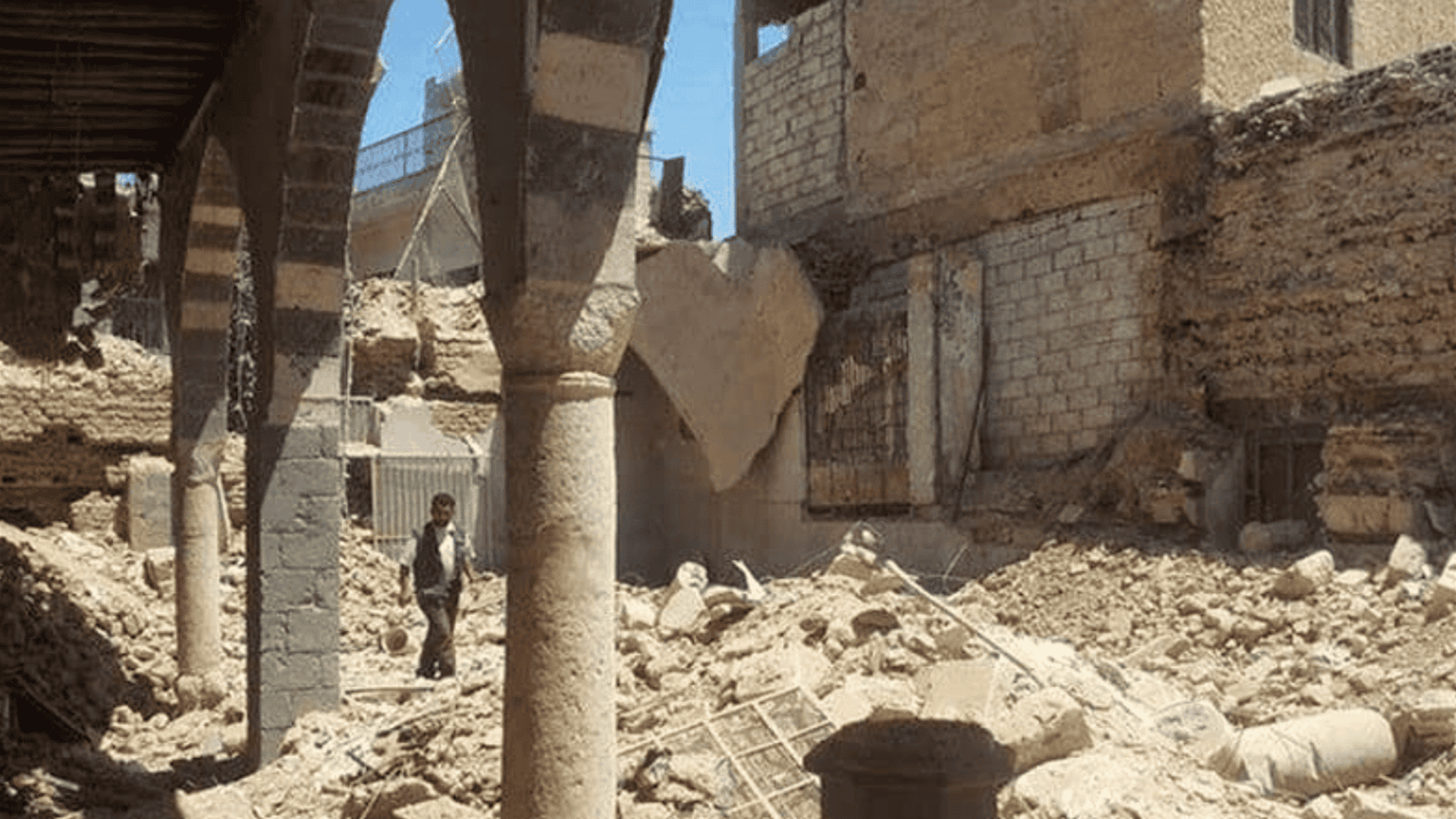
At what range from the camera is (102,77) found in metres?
8.89

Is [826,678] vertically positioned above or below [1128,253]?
below

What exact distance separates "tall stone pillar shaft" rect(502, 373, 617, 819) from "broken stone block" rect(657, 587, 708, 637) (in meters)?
3.52

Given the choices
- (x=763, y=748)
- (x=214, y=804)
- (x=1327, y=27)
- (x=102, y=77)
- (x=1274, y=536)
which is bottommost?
(x=214, y=804)

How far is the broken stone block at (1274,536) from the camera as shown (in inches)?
413

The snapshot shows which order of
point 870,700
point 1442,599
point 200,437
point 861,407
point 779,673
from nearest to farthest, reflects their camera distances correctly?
point 870,700
point 779,673
point 1442,599
point 200,437
point 861,407

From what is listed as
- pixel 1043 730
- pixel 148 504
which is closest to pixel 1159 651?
pixel 1043 730

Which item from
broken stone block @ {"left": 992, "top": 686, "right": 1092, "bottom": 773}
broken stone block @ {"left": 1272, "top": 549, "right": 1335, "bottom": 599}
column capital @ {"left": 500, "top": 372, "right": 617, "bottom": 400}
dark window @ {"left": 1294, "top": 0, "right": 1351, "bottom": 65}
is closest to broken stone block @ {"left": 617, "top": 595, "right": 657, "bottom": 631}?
broken stone block @ {"left": 992, "top": 686, "right": 1092, "bottom": 773}

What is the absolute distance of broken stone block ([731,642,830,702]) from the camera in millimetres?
6020

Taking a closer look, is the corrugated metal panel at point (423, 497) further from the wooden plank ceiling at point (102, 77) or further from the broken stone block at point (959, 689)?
the broken stone block at point (959, 689)

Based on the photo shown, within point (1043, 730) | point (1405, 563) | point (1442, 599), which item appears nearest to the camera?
point (1043, 730)

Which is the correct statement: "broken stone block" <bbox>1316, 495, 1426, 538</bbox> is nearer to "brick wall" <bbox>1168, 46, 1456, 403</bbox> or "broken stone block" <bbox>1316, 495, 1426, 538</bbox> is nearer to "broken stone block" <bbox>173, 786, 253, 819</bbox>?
"brick wall" <bbox>1168, 46, 1456, 403</bbox>

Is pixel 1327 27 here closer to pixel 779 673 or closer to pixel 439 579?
pixel 439 579

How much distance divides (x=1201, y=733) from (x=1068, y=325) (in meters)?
7.09

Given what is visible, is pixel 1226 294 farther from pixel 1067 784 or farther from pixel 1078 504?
pixel 1067 784
